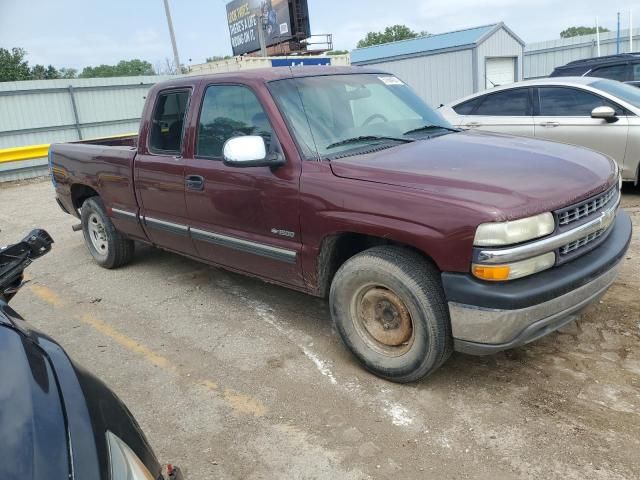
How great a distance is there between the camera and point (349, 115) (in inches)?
152

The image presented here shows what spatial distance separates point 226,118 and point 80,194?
9.23 feet

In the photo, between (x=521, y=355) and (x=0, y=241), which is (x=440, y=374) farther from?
(x=0, y=241)

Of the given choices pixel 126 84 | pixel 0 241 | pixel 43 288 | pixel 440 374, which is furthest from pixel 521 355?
pixel 126 84

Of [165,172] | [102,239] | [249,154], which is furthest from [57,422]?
[102,239]

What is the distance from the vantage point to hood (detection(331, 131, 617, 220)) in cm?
278

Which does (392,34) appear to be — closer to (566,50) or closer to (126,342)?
(566,50)

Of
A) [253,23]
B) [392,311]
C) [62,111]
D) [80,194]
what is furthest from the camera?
[253,23]

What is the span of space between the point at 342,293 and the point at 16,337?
6.09 feet

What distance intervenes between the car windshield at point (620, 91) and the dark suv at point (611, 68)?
139 inches

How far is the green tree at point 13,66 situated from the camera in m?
35.0

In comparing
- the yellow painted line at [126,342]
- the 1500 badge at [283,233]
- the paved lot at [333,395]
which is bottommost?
the paved lot at [333,395]

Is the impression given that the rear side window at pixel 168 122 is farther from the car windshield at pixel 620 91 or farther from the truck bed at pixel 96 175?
the car windshield at pixel 620 91

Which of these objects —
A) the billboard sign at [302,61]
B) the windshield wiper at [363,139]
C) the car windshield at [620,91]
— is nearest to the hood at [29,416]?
the windshield wiper at [363,139]

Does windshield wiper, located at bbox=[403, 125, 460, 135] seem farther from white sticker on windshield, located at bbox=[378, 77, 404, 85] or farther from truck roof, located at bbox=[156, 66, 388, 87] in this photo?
truck roof, located at bbox=[156, 66, 388, 87]
